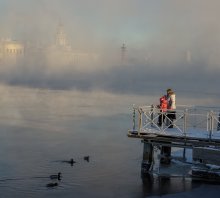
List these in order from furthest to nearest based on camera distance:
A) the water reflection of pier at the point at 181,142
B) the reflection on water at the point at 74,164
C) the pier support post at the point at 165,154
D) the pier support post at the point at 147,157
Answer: the pier support post at the point at 165,154 → the pier support post at the point at 147,157 → the reflection on water at the point at 74,164 → the water reflection of pier at the point at 181,142

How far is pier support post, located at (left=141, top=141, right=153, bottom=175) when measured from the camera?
3151cm

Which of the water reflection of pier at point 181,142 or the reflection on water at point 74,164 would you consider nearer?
the water reflection of pier at point 181,142

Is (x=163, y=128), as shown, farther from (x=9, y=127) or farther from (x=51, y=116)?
(x=51, y=116)

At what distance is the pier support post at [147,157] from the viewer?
31.5 metres

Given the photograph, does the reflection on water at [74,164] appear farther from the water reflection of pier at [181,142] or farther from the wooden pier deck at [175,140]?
the wooden pier deck at [175,140]

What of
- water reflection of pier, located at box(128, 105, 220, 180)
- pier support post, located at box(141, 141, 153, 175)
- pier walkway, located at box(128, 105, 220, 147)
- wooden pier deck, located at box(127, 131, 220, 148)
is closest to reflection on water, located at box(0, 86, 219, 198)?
pier support post, located at box(141, 141, 153, 175)

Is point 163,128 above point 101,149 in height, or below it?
above

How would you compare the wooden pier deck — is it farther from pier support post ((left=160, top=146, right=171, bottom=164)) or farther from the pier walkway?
pier support post ((left=160, top=146, right=171, bottom=164))

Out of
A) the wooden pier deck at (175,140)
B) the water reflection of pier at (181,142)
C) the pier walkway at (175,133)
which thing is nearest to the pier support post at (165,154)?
the water reflection of pier at (181,142)

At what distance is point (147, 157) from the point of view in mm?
32188

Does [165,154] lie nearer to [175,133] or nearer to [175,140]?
[175,133]

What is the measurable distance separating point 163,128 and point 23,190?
9351mm

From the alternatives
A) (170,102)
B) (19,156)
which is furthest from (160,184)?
(19,156)

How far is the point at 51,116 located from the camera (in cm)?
8581
